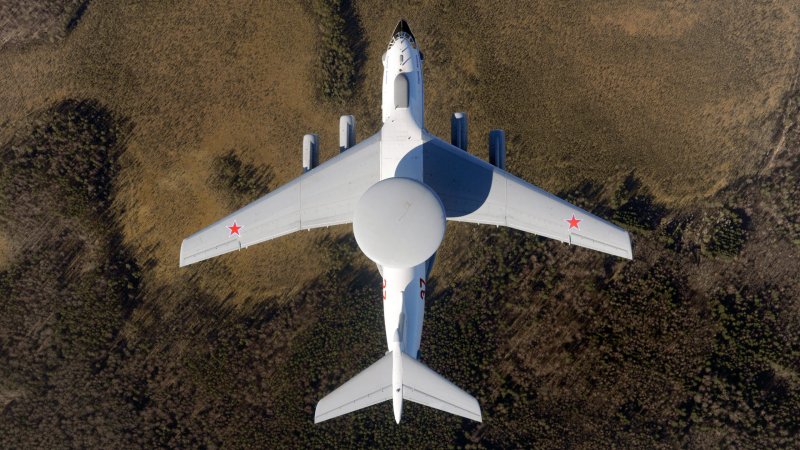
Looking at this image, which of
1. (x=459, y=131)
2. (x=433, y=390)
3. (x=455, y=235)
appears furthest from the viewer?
(x=455, y=235)

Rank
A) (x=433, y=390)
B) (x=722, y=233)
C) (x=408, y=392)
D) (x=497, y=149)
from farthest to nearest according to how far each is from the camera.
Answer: (x=722, y=233) → (x=497, y=149) → (x=408, y=392) → (x=433, y=390)

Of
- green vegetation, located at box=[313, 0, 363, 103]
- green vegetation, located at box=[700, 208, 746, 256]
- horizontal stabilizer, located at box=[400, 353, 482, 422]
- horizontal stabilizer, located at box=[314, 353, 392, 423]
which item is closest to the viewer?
horizontal stabilizer, located at box=[400, 353, 482, 422]

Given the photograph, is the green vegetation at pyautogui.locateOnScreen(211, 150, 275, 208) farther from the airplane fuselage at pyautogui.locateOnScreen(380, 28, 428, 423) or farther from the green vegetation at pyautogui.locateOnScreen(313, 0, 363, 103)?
the airplane fuselage at pyautogui.locateOnScreen(380, 28, 428, 423)

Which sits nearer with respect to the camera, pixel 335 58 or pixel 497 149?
pixel 497 149

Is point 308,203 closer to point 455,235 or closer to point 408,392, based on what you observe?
point 455,235

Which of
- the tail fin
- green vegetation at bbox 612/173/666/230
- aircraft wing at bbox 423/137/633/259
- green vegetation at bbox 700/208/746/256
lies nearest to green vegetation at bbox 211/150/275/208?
aircraft wing at bbox 423/137/633/259

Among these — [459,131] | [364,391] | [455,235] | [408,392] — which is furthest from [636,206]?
[364,391]
